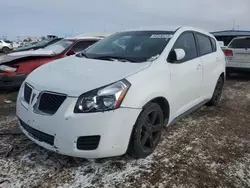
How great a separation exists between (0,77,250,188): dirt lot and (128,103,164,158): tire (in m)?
0.12

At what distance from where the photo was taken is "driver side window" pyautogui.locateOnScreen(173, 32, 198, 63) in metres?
3.44

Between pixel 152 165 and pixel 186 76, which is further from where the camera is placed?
pixel 186 76

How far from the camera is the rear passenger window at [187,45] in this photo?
→ 11.4ft

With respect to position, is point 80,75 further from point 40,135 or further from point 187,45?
point 187,45

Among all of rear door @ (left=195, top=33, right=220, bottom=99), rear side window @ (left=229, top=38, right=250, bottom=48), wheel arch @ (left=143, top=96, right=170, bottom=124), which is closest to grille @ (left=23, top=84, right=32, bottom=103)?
wheel arch @ (left=143, top=96, right=170, bottom=124)

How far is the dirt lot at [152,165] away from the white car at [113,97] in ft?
0.81

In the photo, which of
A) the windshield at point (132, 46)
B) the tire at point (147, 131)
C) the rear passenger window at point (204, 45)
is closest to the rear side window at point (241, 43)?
the rear passenger window at point (204, 45)

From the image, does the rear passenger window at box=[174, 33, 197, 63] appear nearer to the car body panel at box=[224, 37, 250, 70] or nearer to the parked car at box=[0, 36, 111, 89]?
the parked car at box=[0, 36, 111, 89]

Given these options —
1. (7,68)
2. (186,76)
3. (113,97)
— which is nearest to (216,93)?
(186,76)

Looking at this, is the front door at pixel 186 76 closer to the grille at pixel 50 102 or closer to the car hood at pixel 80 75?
the car hood at pixel 80 75

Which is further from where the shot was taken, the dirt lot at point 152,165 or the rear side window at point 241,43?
the rear side window at point 241,43

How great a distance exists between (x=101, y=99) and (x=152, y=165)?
973 mm

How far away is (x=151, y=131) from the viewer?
2.84 meters

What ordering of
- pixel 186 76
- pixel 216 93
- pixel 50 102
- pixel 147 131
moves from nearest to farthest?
pixel 50 102
pixel 147 131
pixel 186 76
pixel 216 93
